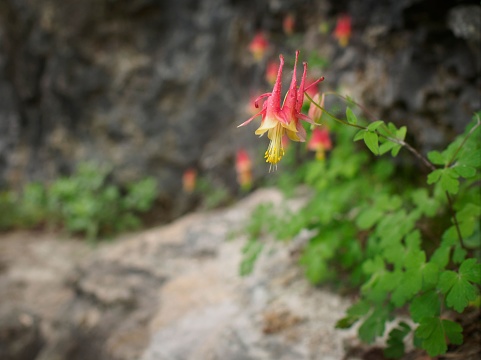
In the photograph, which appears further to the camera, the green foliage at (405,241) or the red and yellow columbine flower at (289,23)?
the red and yellow columbine flower at (289,23)

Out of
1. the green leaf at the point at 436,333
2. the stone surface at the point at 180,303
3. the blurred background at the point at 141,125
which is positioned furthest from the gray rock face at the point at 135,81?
the green leaf at the point at 436,333

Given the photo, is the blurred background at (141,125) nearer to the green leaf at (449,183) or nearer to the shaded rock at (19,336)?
the shaded rock at (19,336)

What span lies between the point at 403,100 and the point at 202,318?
2.16 metres

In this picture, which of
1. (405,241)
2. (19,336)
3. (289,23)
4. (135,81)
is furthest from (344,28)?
(19,336)

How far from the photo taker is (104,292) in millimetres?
3441

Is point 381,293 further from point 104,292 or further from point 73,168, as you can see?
point 73,168

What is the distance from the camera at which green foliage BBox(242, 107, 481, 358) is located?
1312 mm

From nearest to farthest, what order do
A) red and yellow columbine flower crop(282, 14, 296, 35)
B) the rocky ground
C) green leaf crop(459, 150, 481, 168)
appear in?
green leaf crop(459, 150, 481, 168) → the rocky ground → red and yellow columbine flower crop(282, 14, 296, 35)

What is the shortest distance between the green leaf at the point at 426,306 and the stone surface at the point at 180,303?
70 cm

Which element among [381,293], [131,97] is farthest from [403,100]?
[131,97]

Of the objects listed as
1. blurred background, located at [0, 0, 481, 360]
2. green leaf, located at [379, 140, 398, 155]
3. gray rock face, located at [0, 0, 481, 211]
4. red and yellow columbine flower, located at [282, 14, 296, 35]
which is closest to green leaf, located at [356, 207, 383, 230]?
green leaf, located at [379, 140, 398, 155]

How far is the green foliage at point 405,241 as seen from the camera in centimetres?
131

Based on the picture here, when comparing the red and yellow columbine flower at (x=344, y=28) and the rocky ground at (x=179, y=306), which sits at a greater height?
the red and yellow columbine flower at (x=344, y=28)

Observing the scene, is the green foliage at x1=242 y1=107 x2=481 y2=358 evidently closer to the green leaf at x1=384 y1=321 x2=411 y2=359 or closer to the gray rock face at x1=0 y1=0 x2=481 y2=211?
the green leaf at x1=384 y1=321 x2=411 y2=359
